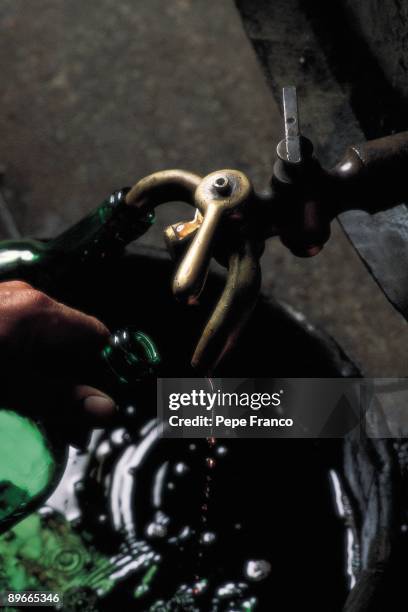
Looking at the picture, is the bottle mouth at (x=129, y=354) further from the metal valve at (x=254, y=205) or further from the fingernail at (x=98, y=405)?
the metal valve at (x=254, y=205)

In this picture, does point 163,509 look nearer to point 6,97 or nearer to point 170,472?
point 170,472

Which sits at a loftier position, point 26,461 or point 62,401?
point 62,401

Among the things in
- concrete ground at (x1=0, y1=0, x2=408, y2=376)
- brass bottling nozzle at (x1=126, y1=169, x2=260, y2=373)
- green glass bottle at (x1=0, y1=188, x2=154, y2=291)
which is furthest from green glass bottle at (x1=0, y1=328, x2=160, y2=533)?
concrete ground at (x1=0, y1=0, x2=408, y2=376)

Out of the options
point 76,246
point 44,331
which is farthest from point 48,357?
point 76,246

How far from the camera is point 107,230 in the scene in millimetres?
850

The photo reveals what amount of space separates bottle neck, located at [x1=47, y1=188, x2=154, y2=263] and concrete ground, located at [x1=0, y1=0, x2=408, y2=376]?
38.5 inches

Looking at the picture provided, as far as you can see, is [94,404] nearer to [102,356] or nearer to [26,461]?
[102,356]

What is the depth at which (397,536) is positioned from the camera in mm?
890

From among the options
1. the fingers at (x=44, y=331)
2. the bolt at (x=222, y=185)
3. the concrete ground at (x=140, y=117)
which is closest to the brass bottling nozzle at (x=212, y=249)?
the bolt at (x=222, y=185)

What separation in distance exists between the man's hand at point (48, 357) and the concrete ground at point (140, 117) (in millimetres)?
1008

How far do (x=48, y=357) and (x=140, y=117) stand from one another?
1.40 meters

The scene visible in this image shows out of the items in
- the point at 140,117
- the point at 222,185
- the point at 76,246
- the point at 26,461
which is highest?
the point at 222,185

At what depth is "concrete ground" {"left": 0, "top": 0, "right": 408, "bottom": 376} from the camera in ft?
6.23

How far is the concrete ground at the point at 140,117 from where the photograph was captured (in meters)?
1.90
